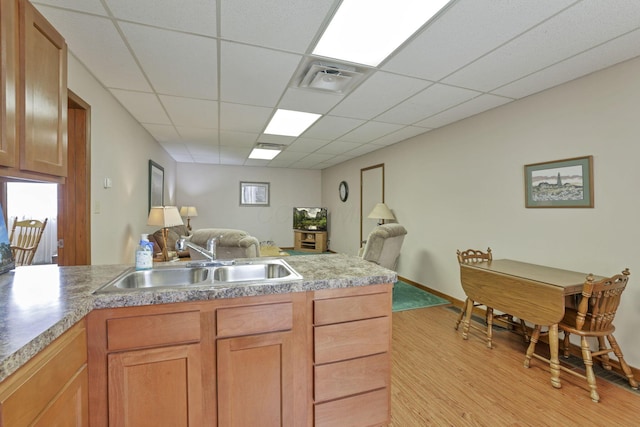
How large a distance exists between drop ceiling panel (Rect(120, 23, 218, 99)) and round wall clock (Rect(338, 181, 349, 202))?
13.8 feet

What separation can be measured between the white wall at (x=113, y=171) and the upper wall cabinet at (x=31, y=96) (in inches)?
30.5

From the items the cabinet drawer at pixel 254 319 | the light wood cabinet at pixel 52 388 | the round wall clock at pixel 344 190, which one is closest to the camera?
the light wood cabinet at pixel 52 388

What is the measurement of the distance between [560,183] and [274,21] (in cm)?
272

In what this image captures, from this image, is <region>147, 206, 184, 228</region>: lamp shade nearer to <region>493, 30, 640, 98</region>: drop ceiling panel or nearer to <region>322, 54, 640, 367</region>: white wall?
<region>322, 54, 640, 367</region>: white wall

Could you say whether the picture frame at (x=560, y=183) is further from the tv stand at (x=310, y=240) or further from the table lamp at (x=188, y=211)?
the table lamp at (x=188, y=211)

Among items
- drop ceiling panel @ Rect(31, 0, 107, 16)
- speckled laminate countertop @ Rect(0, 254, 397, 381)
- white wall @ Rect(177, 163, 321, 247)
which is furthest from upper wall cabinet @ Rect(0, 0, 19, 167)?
white wall @ Rect(177, 163, 321, 247)

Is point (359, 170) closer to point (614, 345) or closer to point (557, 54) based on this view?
point (557, 54)

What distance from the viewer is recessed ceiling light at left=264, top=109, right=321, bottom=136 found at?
131 inches

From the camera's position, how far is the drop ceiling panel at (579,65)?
1912mm

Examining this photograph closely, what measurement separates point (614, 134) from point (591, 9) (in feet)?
3.62

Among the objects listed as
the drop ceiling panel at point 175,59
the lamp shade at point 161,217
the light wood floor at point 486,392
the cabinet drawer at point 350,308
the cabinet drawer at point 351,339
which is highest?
the drop ceiling panel at point 175,59

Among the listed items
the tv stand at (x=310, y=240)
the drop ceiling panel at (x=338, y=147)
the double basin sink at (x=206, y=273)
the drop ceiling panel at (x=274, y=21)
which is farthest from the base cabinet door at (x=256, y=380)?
the tv stand at (x=310, y=240)

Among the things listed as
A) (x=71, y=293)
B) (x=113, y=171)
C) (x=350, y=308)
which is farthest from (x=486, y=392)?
(x=113, y=171)

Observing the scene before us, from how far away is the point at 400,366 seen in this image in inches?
88.4
